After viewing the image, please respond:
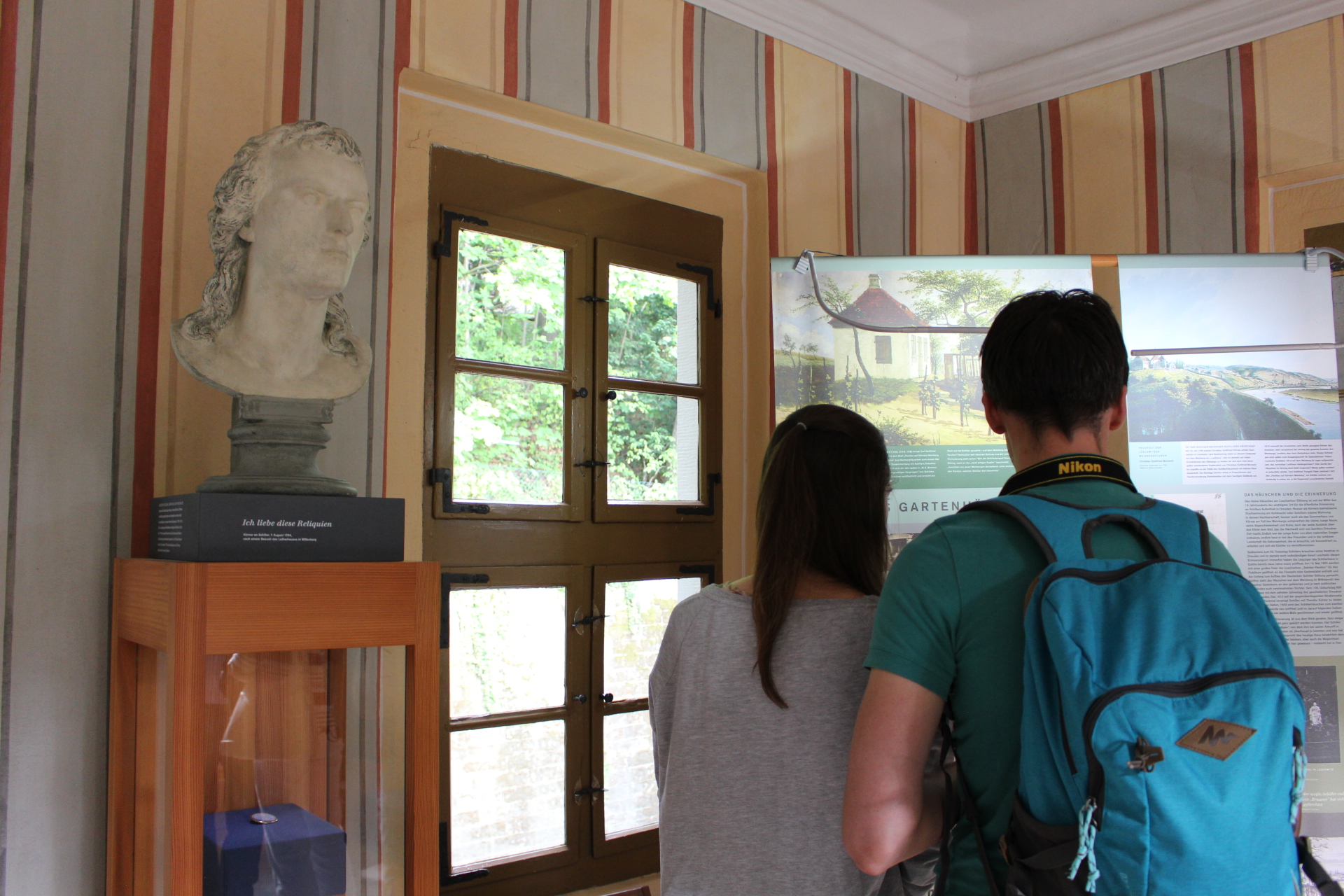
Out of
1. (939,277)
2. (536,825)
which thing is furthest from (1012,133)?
(536,825)

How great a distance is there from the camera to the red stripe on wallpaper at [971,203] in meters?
3.81

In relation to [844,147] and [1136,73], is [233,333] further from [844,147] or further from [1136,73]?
[1136,73]

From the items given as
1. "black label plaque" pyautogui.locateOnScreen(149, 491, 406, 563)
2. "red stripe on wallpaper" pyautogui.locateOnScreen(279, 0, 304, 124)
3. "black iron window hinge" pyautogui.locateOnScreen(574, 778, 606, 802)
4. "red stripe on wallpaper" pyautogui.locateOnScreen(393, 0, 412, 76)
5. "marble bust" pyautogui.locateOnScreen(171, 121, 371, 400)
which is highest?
"red stripe on wallpaper" pyautogui.locateOnScreen(393, 0, 412, 76)

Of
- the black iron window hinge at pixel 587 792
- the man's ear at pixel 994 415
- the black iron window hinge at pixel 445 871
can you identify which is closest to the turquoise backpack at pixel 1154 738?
the man's ear at pixel 994 415

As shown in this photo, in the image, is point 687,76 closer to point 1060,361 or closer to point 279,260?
point 279,260

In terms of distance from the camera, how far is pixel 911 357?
2.71 meters

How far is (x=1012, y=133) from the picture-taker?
3.73 metres

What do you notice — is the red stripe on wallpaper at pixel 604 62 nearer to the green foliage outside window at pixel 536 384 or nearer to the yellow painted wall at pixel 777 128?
the yellow painted wall at pixel 777 128

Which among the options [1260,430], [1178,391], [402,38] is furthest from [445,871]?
[1260,430]

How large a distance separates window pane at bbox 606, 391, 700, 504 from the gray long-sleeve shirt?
1383mm

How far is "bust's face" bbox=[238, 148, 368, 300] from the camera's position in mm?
1547

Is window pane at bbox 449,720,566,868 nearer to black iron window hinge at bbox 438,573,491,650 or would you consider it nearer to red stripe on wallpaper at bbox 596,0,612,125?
black iron window hinge at bbox 438,573,491,650

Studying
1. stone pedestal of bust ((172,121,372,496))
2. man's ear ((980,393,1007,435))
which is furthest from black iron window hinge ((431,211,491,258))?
man's ear ((980,393,1007,435))

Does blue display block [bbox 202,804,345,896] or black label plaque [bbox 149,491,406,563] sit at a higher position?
black label plaque [bbox 149,491,406,563]
